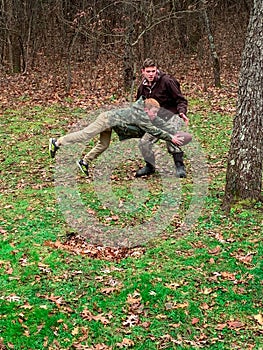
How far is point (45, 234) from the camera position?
712 centimetres

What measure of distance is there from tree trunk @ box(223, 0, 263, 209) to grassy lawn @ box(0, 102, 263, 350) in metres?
0.31

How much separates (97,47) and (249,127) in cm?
1209

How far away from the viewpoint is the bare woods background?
1689cm

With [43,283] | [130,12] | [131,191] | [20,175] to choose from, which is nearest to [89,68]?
[130,12]

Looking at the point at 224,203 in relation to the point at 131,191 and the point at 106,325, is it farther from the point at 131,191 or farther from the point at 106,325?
the point at 106,325

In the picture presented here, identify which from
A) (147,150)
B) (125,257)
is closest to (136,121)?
(147,150)

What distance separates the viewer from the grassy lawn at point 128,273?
5.10m

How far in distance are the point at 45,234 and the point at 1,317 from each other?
195cm

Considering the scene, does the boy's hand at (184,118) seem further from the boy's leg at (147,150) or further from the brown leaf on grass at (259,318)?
the brown leaf on grass at (259,318)

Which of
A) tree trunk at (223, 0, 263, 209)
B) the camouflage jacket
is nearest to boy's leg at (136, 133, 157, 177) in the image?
the camouflage jacket

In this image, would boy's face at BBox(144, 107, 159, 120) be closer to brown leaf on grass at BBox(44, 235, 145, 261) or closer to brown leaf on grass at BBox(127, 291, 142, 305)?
brown leaf on grass at BBox(44, 235, 145, 261)

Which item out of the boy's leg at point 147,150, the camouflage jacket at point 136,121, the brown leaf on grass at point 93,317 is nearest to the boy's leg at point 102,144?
the camouflage jacket at point 136,121

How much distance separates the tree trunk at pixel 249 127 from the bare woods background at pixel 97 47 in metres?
9.11

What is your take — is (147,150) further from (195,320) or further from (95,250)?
(195,320)
